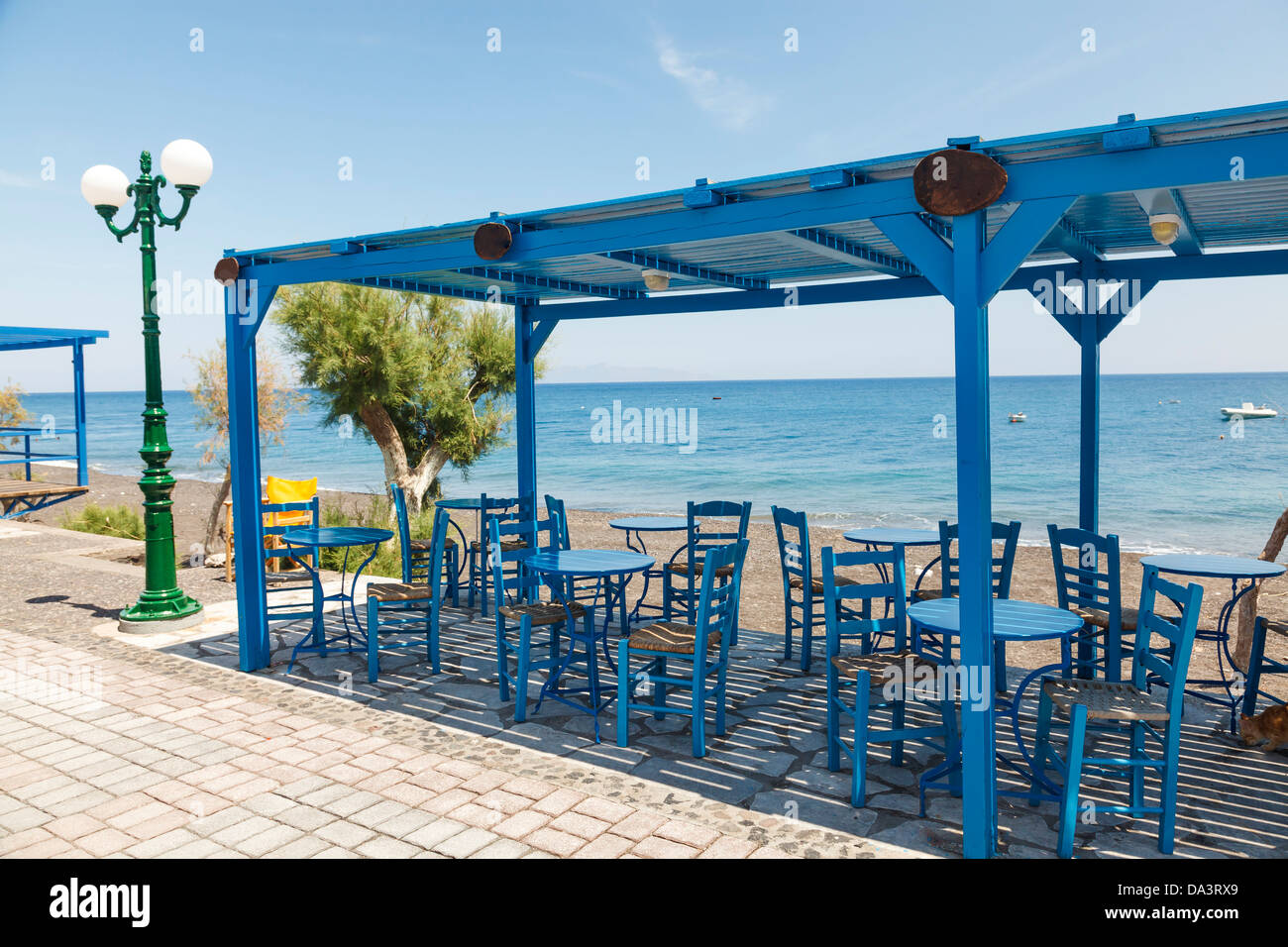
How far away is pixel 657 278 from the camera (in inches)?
261

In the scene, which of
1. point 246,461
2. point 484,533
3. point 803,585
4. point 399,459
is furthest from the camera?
point 399,459

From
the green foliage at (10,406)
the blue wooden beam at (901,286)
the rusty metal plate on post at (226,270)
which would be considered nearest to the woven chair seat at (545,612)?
the blue wooden beam at (901,286)

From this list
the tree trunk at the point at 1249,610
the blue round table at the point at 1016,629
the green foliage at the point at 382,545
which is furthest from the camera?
the green foliage at the point at 382,545

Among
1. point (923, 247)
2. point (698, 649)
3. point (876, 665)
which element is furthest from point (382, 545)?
point (923, 247)

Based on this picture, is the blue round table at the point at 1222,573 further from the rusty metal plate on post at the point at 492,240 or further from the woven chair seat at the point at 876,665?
the rusty metal plate on post at the point at 492,240

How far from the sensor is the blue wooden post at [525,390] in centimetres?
856

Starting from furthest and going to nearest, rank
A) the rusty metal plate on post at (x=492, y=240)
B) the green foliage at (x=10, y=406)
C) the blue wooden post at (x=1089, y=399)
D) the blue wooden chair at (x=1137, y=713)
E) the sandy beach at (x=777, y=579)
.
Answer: the green foliage at (x=10, y=406), the sandy beach at (x=777, y=579), the blue wooden post at (x=1089, y=399), the rusty metal plate on post at (x=492, y=240), the blue wooden chair at (x=1137, y=713)

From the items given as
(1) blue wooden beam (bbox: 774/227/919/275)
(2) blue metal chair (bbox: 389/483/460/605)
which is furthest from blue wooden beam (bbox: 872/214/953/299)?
(2) blue metal chair (bbox: 389/483/460/605)

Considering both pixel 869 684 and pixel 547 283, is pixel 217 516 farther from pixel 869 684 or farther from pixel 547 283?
pixel 869 684

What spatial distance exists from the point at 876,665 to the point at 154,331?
20.9 feet

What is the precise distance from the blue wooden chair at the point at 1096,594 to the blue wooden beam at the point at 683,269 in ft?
10.4

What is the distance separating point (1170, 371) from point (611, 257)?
117m
